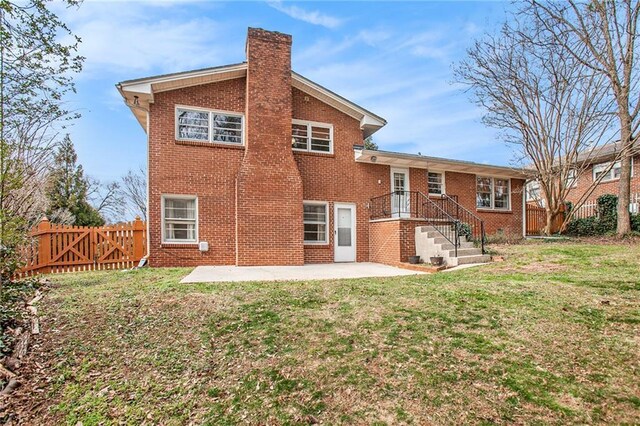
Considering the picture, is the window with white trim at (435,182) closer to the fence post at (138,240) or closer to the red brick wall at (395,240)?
the red brick wall at (395,240)

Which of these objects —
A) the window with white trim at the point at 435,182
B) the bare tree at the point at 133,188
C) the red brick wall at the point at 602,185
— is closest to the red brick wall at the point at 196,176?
the window with white trim at the point at 435,182

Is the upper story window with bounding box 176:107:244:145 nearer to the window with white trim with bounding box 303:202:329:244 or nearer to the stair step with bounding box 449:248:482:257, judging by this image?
the window with white trim with bounding box 303:202:329:244

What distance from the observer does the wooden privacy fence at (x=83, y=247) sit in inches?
367

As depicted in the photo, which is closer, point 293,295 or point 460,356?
point 460,356

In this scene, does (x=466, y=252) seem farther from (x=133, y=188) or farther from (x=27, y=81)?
(x=133, y=188)

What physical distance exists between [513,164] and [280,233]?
467 inches

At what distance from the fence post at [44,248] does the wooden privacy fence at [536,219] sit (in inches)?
744

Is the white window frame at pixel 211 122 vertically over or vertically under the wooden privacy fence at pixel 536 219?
over

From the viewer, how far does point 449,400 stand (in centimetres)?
271

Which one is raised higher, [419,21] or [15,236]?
[419,21]

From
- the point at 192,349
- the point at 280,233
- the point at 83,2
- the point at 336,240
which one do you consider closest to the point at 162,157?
the point at 280,233

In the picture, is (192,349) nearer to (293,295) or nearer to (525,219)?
(293,295)

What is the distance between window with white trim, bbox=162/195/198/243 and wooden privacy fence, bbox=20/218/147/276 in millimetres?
1033

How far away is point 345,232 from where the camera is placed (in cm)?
1200
